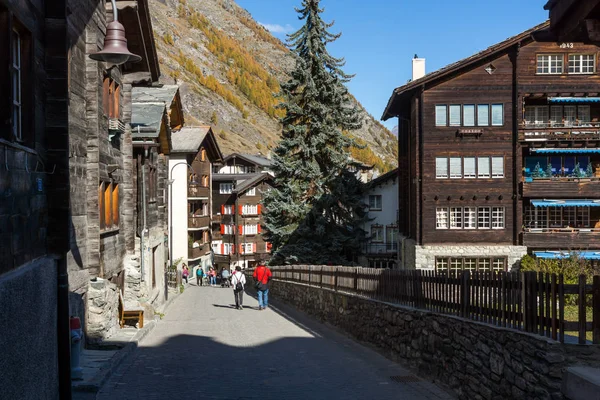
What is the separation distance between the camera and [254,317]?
25.0 m

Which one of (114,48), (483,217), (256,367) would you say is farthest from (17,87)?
(483,217)

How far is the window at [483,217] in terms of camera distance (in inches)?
1528

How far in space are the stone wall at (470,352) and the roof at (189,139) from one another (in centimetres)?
4206

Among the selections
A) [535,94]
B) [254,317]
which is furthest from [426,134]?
[254,317]

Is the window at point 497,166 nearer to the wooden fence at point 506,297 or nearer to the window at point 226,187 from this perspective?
the wooden fence at point 506,297

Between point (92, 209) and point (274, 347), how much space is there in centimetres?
512

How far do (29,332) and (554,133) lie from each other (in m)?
34.9

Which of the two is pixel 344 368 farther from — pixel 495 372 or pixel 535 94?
pixel 535 94

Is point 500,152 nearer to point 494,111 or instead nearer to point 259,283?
point 494,111

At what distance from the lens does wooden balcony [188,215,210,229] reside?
2544 inches

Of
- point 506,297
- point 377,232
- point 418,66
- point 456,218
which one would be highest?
point 418,66

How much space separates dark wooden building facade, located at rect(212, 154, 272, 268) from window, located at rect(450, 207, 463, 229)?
42018mm

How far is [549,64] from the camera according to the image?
3831cm

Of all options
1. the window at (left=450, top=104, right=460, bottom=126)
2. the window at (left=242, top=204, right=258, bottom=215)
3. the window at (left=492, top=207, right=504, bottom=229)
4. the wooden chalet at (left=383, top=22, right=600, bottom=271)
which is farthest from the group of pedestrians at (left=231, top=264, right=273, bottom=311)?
the window at (left=242, top=204, right=258, bottom=215)
